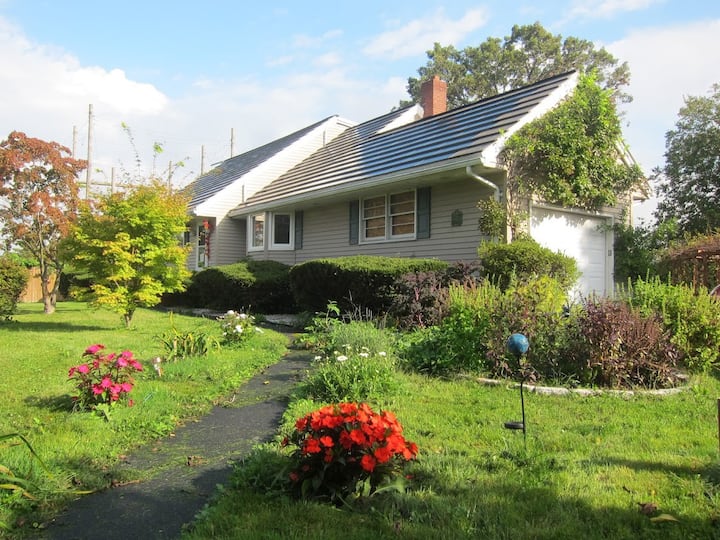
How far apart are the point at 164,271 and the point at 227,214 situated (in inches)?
364

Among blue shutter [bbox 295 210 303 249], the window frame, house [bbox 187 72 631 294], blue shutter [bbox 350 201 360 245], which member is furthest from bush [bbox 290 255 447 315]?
blue shutter [bbox 295 210 303 249]

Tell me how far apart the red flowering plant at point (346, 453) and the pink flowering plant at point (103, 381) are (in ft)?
8.00

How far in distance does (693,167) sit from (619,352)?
64.3 ft

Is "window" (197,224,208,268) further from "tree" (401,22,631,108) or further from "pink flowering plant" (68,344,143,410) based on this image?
"tree" (401,22,631,108)

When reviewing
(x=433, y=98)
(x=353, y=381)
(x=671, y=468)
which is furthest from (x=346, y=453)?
(x=433, y=98)

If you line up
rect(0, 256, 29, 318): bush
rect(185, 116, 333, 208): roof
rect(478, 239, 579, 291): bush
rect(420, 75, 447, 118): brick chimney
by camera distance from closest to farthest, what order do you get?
rect(478, 239, 579, 291): bush, rect(0, 256, 29, 318): bush, rect(420, 75, 447, 118): brick chimney, rect(185, 116, 333, 208): roof

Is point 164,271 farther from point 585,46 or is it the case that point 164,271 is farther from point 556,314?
point 585,46

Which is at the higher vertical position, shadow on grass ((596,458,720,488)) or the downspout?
the downspout

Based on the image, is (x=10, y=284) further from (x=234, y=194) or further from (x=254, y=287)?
(x=234, y=194)

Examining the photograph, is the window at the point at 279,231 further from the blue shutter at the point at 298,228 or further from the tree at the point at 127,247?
the tree at the point at 127,247

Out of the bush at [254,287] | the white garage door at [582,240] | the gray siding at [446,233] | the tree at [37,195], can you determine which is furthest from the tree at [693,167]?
the tree at [37,195]

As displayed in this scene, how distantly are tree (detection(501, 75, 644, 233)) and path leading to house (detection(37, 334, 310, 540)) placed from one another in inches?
285

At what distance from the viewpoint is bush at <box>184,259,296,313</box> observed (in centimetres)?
1386

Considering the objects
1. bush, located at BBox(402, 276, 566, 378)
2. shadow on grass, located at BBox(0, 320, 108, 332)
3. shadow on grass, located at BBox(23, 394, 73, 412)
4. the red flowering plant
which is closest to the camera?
the red flowering plant
